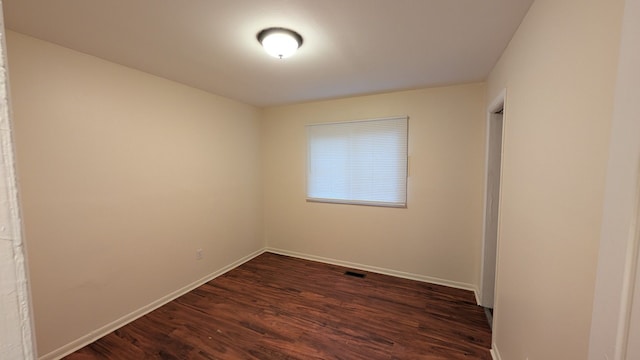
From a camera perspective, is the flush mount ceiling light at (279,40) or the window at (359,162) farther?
the window at (359,162)

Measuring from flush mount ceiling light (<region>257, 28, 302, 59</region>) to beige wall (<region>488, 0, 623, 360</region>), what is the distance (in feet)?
4.59

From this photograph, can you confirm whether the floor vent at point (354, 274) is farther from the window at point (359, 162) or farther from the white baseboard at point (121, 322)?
the white baseboard at point (121, 322)

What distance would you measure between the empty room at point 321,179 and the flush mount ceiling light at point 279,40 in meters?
0.01

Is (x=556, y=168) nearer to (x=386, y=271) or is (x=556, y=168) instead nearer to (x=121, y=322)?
(x=386, y=271)

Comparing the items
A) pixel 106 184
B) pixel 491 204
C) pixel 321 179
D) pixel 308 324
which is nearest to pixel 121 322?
pixel 106 184

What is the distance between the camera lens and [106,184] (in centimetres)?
218

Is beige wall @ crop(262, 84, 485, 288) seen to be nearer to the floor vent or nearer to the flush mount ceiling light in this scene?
the floor vent

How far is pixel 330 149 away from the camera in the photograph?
361cm

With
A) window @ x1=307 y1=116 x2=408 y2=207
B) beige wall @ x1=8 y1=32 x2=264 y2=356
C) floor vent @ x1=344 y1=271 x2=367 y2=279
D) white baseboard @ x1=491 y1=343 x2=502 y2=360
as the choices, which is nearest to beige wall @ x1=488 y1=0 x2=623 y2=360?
white baseboard @ x1=491 y1=343 x2=502 y2=360

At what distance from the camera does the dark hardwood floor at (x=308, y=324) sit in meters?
1.99

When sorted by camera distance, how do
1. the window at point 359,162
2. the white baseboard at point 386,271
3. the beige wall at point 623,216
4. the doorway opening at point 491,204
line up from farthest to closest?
the window at point 359,162, the white baseboard at point 386,271, the doorway opening at point 491,204, the beige wall at point 623,216

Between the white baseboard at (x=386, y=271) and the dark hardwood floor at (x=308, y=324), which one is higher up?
the white baseboard at (x=386, y=271)

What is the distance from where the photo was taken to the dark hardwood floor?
1.99 meters

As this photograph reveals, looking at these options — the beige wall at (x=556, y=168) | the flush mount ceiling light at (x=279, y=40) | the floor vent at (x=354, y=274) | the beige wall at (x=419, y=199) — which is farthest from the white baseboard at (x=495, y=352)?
the flush mount ceiling light at (x=279, y=40)
